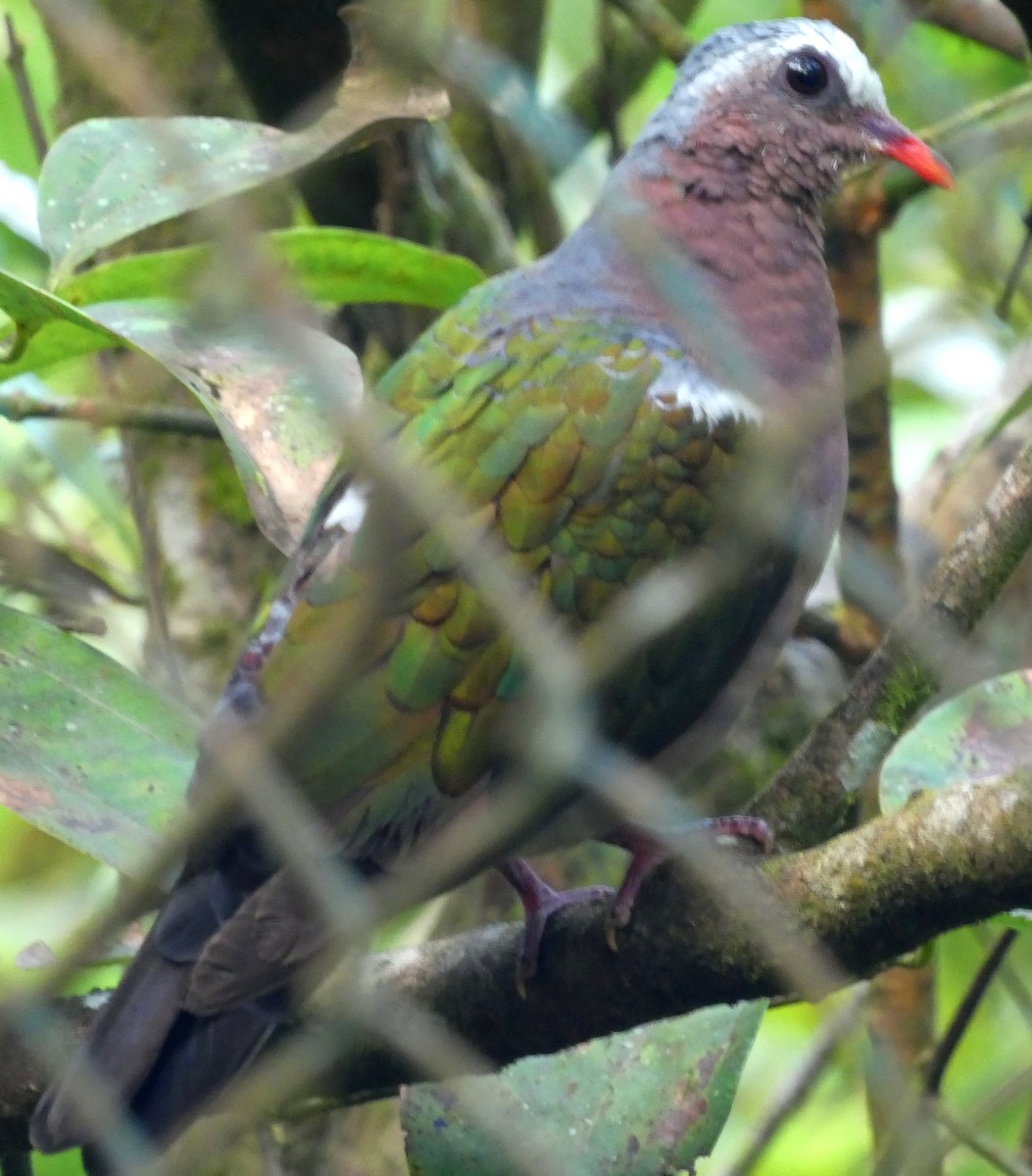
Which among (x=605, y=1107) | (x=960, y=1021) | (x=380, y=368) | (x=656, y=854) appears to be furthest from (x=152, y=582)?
(x=960, y=1021)

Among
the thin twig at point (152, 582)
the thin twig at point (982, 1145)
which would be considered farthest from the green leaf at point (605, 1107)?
the thin twig at point (152, 582)

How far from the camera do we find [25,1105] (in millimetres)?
1800

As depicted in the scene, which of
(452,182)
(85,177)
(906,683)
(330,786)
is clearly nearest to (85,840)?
(330,786)

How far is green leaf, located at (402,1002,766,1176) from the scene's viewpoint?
191 centimetres

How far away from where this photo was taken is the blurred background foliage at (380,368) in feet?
8.71

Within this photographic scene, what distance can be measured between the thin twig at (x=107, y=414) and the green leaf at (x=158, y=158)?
31cm

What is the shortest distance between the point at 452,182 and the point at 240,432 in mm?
1280

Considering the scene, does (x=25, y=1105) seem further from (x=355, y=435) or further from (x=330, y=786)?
(x=355, y=435)

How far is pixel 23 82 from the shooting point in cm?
253

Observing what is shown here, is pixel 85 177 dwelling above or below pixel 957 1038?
above

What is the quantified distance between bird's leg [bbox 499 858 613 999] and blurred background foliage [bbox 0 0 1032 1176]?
651 mm

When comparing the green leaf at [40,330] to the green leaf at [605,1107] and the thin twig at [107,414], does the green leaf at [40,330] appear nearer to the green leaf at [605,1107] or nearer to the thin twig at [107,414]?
the thin twig at [107,414]

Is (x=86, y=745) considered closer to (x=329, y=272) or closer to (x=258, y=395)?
(x=258, y=395)

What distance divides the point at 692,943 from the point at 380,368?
1.79 metres
